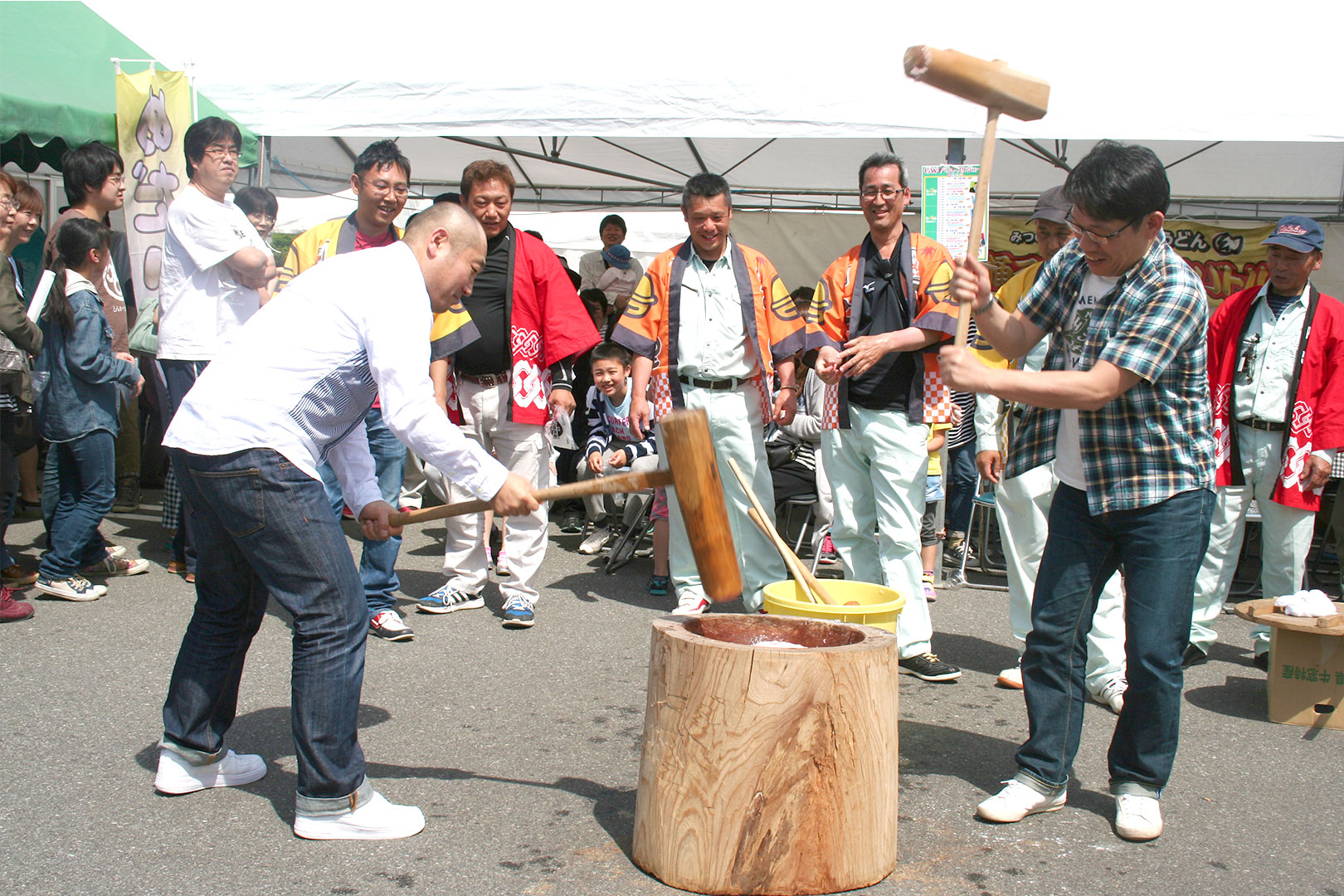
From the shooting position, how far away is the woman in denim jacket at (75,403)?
17.7ft

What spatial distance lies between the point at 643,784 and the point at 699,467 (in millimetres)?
837

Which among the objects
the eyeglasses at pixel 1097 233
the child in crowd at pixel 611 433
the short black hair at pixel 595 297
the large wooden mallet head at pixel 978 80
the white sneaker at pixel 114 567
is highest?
the large wooden mallet head at pixel 978 80

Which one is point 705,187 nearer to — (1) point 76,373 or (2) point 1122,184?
(2) point 1122,184

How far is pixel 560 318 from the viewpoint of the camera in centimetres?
544

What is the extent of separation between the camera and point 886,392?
475cm

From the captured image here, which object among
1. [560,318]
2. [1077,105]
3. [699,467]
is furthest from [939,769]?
[1077,105]

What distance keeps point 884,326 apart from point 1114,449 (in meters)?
1.97

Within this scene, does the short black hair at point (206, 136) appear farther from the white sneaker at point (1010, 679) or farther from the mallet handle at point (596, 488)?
the white sneaker at point (1010, 679)

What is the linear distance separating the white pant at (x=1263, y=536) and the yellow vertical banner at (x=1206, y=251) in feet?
16.5

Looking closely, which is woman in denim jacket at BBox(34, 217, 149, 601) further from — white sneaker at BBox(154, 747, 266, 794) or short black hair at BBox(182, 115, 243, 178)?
white sneaker at BBox(154, 747, 266, 794)

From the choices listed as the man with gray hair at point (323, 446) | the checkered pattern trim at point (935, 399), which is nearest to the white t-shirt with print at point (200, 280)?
the man with gray hair at point (323, 446)

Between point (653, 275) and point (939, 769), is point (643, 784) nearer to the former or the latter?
point (939, 769)

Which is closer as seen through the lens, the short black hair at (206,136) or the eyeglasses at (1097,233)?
the eyeglasses at (1097,233)

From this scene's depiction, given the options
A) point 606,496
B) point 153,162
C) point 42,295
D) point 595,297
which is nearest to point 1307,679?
point 606,496
